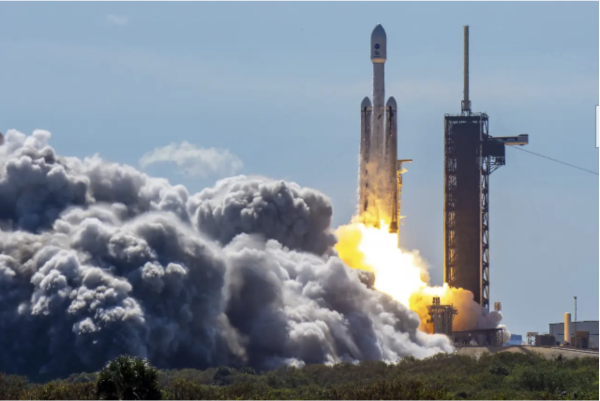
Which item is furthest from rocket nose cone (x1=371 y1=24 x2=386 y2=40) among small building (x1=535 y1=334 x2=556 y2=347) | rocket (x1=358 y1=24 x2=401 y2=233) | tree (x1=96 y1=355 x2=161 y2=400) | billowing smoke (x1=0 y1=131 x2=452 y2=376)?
tree (x1=96 y1=355 x2=161 y2=400)

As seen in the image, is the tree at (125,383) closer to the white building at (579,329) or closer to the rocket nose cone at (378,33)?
the rocket nose cone at (378,33)

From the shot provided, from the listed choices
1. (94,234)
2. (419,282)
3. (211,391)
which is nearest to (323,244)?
(419,282)

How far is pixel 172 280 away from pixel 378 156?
23601 mm

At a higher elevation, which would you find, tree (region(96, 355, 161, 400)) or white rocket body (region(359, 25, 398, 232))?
white rocket body (region(359, 25, 398, 232))

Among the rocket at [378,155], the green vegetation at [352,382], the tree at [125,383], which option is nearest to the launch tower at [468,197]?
the rocket at [378,155]

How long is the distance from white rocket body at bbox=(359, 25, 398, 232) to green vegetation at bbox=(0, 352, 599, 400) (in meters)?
16.0

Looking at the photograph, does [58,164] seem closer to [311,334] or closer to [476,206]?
[311,334]

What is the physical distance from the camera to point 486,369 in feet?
332

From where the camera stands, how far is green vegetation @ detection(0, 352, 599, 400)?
75625 mm

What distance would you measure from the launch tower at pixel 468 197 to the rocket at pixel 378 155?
32.2ft

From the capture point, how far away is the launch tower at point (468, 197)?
128750 millimetres

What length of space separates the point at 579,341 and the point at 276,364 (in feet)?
97.3

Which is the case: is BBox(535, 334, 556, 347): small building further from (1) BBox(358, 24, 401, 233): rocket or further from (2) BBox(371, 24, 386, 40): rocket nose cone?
(2) BBox(371, 24, 386, 40): rocket nose cone


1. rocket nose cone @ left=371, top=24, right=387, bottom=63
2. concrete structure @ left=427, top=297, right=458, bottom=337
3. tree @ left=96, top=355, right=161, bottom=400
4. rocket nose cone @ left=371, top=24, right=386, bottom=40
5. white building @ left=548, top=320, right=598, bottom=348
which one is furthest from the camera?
white building @ left=548, top=320, right=598, bottom=348
